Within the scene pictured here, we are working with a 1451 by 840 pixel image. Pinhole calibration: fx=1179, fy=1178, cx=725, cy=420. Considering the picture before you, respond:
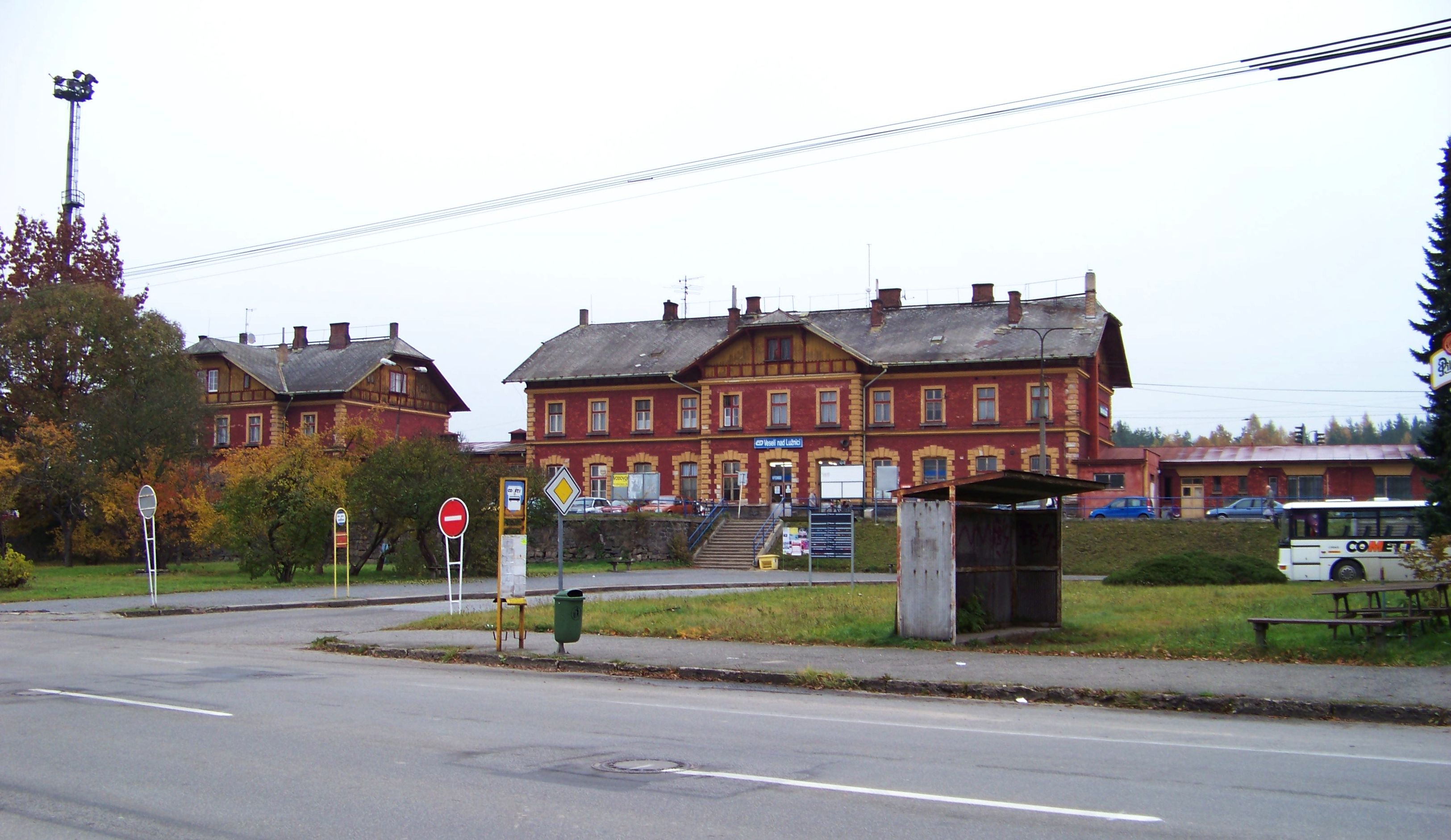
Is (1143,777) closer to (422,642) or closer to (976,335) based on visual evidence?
(422,642)

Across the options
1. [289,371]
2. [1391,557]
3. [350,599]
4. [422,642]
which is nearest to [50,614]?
[350,599]

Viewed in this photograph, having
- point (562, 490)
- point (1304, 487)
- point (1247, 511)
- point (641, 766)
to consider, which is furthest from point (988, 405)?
point (641, 766)

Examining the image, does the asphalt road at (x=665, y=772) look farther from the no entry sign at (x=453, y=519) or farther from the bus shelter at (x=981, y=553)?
the no entry sign at (x=453, y=519)

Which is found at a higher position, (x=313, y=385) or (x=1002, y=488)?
(x=313, y=385)

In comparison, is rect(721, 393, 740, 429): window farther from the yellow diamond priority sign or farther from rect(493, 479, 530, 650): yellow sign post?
rect(493, 479, 530, 650): yellow sign post

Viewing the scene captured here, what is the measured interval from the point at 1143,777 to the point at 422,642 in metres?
13.5

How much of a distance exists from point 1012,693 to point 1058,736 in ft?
9.67

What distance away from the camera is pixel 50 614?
2670 cm

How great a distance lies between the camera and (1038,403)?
55938mm

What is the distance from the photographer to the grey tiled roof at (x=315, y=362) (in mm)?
72125

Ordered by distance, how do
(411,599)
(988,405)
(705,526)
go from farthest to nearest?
(988,405)
(705,526)
(411,599)

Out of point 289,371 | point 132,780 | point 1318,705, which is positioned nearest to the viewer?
point 132,780

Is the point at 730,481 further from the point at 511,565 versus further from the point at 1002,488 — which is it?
the point at 511,565

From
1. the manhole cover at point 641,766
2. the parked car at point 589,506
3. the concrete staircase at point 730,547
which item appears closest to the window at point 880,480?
the concrete staircase at point 730,547
